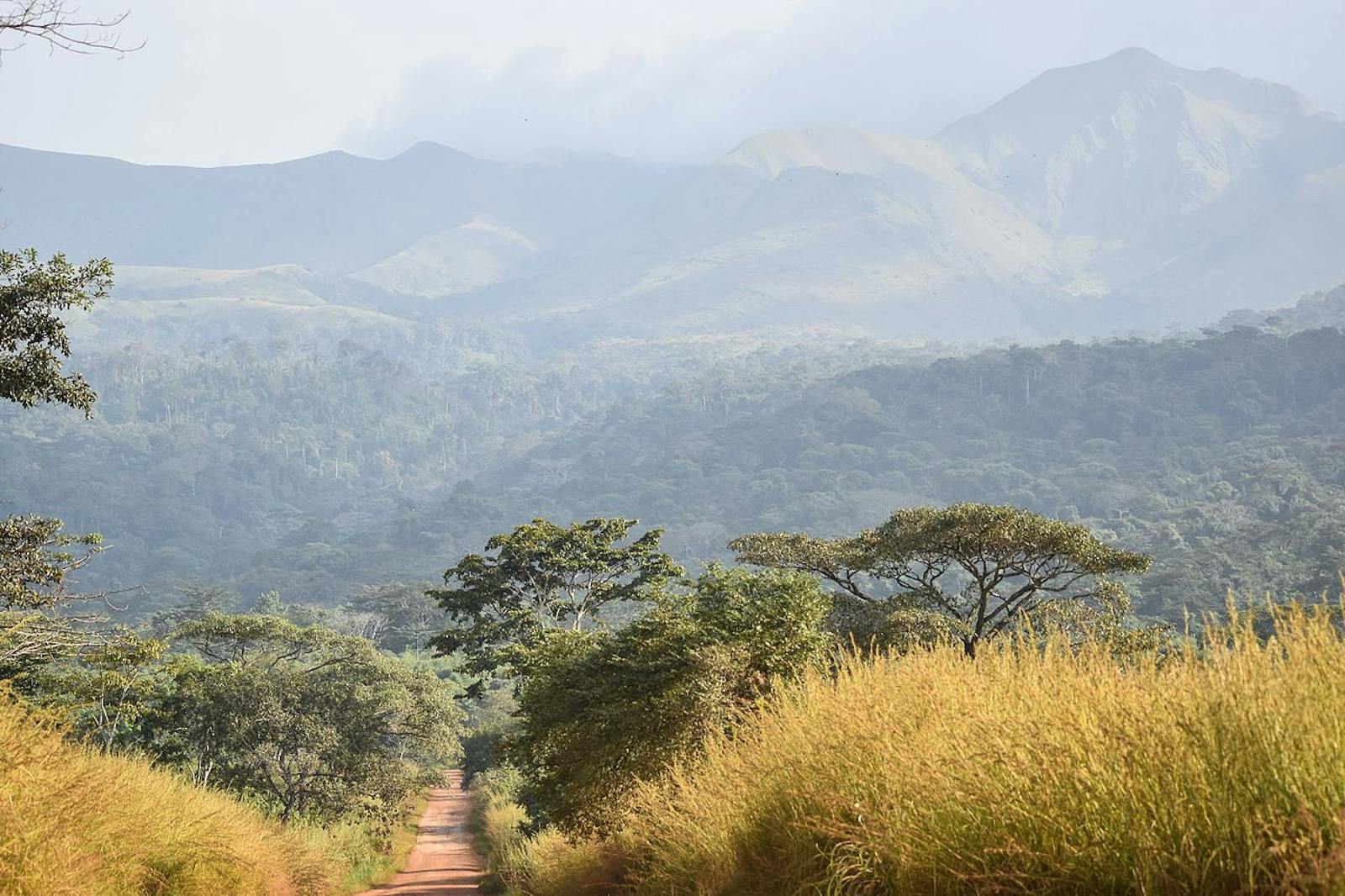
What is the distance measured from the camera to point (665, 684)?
1337cm

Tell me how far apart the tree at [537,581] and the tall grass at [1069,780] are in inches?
1168

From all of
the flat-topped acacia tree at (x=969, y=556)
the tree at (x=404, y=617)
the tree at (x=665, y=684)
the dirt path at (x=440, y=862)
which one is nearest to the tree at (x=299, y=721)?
the dirt path at (x=440, y=862)

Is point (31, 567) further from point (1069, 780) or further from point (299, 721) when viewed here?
point (1069, 780)

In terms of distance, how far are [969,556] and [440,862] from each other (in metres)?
17.3

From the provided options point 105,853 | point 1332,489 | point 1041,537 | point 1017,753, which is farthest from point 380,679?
point 1332,489

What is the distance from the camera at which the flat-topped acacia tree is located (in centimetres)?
2672

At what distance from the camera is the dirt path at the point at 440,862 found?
25281mm

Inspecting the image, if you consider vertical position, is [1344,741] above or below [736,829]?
above

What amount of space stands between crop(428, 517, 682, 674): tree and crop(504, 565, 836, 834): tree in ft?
69.8

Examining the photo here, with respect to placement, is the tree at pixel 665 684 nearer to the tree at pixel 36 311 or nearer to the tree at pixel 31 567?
the tree at pixel 31 567

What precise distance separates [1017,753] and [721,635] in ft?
27.8

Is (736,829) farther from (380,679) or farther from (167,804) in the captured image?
(380,679)

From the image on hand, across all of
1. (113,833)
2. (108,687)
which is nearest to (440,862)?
(108,687)

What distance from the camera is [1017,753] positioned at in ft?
17.7
